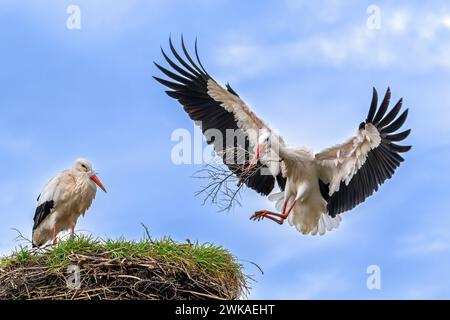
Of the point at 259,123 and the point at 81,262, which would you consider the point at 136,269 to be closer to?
Answer: the point at 81,262

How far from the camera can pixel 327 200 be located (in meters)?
9.80

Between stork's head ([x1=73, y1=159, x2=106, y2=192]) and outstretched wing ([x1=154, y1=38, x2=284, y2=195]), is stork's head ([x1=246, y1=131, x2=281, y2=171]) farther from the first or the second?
stork's head ([x1=73, y1=159, x2=106, y2=192])

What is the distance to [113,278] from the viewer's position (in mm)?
6852

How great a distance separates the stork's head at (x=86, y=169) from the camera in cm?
923

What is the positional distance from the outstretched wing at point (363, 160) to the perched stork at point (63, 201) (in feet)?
7.76

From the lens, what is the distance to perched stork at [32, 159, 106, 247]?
9.01 m

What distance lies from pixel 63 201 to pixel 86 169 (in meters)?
0.45

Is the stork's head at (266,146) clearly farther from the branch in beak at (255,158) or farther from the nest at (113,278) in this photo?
the nest at (113,278)

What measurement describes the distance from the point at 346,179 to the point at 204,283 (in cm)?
295

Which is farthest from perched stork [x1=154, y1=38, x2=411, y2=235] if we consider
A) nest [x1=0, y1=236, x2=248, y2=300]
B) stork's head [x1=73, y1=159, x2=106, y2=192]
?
nest [x1=0, y1=236, x2=248, y2=300]

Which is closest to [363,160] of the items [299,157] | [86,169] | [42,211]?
[299,157]
